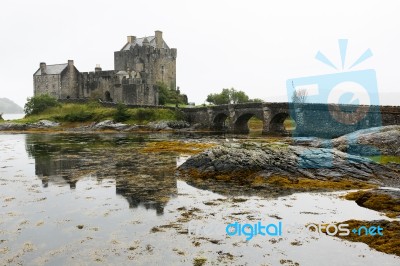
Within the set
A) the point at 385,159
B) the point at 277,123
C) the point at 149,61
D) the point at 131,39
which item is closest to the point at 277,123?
the point at 277,123

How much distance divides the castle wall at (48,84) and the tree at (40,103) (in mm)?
4650

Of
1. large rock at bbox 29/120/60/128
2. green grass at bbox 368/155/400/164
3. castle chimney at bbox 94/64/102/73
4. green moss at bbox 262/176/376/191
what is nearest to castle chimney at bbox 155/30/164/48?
castle chimney at bbox 94/64/102/73

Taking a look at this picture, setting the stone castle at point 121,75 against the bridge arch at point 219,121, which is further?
the stone castle at point 121,75

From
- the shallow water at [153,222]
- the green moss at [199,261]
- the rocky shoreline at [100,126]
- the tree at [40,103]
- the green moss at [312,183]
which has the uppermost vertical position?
the tree at [40,103]

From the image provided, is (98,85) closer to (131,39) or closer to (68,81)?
(68,81)

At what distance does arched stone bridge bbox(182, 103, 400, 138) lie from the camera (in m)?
40.0

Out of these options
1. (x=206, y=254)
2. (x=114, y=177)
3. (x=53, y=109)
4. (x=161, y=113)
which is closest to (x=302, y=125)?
(x=161, y=113)

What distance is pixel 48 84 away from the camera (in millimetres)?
79750

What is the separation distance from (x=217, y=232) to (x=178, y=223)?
1.48 meters

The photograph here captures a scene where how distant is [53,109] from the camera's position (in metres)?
73.2

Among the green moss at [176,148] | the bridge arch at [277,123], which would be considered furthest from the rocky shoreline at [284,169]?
the bridge arch at [277,123]

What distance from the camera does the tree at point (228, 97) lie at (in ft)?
284

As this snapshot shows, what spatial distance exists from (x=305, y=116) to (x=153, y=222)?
128 ft

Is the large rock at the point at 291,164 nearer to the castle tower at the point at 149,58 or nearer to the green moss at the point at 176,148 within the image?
the green moss at the point at 176,148
